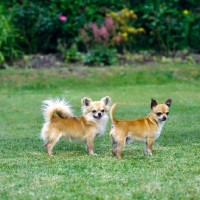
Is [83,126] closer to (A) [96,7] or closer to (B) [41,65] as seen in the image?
(B) [41,65]

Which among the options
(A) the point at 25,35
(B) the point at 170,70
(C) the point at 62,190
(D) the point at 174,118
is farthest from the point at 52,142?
(A) the point at 25,35

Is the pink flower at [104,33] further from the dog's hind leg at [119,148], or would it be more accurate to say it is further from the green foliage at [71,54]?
the dog's hind leg at [119,148]

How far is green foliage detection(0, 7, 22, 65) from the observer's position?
62.1ft

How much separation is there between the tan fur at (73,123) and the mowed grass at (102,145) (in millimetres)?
237

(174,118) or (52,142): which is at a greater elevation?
(52,142)

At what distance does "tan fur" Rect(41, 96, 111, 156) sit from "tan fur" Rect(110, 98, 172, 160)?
1.72 feet

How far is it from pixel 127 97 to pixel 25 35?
5.63m

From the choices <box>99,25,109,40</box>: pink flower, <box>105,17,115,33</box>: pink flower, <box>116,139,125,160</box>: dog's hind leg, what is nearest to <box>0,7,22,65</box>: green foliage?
<box>99,25,109,40</box>: pink flower

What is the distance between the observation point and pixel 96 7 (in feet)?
67.9

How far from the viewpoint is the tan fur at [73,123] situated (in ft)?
30.4

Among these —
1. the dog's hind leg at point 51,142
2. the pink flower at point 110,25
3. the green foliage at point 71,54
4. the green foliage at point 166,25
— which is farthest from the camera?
the green foliage at point 166,25

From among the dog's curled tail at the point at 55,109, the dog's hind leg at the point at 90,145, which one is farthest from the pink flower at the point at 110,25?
the dog's hind leg at the point at 90,145

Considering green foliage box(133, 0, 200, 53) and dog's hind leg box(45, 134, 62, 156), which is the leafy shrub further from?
dog's hind leg box(45, 134, 62, 156)

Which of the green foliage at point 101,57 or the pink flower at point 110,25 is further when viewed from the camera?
the pink flower at point 110,25
